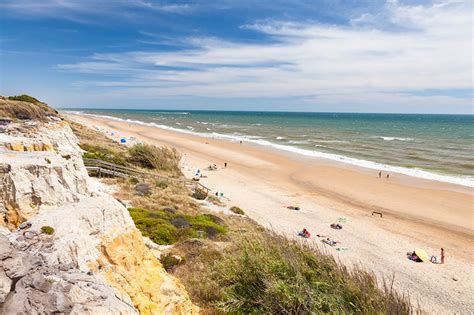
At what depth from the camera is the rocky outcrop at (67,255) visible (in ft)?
10.0

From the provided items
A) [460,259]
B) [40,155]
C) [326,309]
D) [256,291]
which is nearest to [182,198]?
[40,155]

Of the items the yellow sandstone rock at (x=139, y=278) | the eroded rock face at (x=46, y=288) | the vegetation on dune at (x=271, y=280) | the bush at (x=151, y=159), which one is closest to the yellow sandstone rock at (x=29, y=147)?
the vegetation on dune at (x=271, y=280)

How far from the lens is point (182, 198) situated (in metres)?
16.6

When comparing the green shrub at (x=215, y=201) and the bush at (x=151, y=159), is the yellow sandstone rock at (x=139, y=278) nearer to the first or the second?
the green shrub at (x=215, y=201)

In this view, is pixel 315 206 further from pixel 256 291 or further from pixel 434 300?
pixel 256 291

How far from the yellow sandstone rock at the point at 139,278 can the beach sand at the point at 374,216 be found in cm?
488

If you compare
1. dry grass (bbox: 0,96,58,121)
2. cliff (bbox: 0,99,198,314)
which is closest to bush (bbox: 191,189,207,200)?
dry grass (bbox: 0,96,58,121)

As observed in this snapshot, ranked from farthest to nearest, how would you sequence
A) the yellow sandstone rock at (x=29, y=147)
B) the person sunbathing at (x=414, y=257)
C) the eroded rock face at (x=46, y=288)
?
the person sunbathing at (x=414, y=257), the yellow sandstone rock at (x=29, y=147), the eroded rock face at (x=46, y=288)

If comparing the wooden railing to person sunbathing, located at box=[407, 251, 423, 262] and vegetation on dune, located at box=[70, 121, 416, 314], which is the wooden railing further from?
person sunbathing, located at box=[407, 251, 423, 262]

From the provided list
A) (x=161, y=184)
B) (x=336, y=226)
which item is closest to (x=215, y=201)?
(x=161, y=184)

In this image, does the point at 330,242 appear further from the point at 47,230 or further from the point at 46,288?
the point at 46,288

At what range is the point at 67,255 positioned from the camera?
13.2 feet

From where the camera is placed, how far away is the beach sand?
40.3 ft

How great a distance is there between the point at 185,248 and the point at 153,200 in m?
5.92
